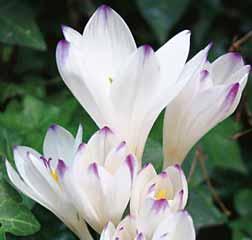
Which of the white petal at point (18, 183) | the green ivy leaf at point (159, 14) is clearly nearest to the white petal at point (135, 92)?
the white petal at point (18, 183)

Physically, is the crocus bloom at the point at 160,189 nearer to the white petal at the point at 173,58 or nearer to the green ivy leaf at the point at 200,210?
the white petal at the point at 173,58

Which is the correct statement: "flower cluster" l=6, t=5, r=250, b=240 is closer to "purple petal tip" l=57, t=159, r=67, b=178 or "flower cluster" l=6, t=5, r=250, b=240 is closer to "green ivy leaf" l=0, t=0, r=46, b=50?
"purple petal tip" l=57, t=159, r=67, b=178

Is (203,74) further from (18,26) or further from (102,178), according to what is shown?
(18,26)

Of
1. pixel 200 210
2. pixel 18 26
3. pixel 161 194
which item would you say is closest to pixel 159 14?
pixel 18 26

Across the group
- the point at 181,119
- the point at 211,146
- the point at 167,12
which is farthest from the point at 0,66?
the point at 181,119

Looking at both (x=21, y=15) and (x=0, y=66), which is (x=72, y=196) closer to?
(x=21, y=15)

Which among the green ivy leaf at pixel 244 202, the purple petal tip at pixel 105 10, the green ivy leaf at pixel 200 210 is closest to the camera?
the purple petal tip at pixel 105 10
